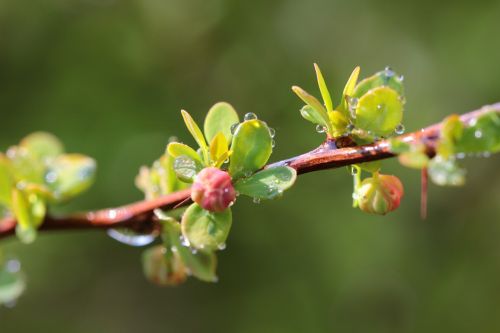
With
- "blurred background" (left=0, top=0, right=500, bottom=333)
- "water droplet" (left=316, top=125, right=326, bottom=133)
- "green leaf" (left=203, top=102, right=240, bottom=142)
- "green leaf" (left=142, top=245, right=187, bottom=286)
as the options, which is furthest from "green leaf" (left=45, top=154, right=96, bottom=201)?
"blurred background" (left=0, top=0, right=500, bottom=333)

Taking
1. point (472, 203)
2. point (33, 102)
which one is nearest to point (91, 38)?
point (33, 102)

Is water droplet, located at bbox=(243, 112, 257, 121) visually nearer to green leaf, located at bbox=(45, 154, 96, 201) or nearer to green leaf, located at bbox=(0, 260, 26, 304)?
green leaf, located at bbox=(45, 154, 96, 201)

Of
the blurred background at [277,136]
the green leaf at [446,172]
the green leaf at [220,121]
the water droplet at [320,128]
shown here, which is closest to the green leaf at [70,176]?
the green leaf at [220,121]

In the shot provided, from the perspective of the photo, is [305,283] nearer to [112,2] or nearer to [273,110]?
[273,110]

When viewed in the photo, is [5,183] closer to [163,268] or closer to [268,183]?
[163,268]

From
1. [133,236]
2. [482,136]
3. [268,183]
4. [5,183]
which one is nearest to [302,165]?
[268,183]

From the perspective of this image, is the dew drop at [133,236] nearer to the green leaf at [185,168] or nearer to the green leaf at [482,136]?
the green leaf at [185,168]
